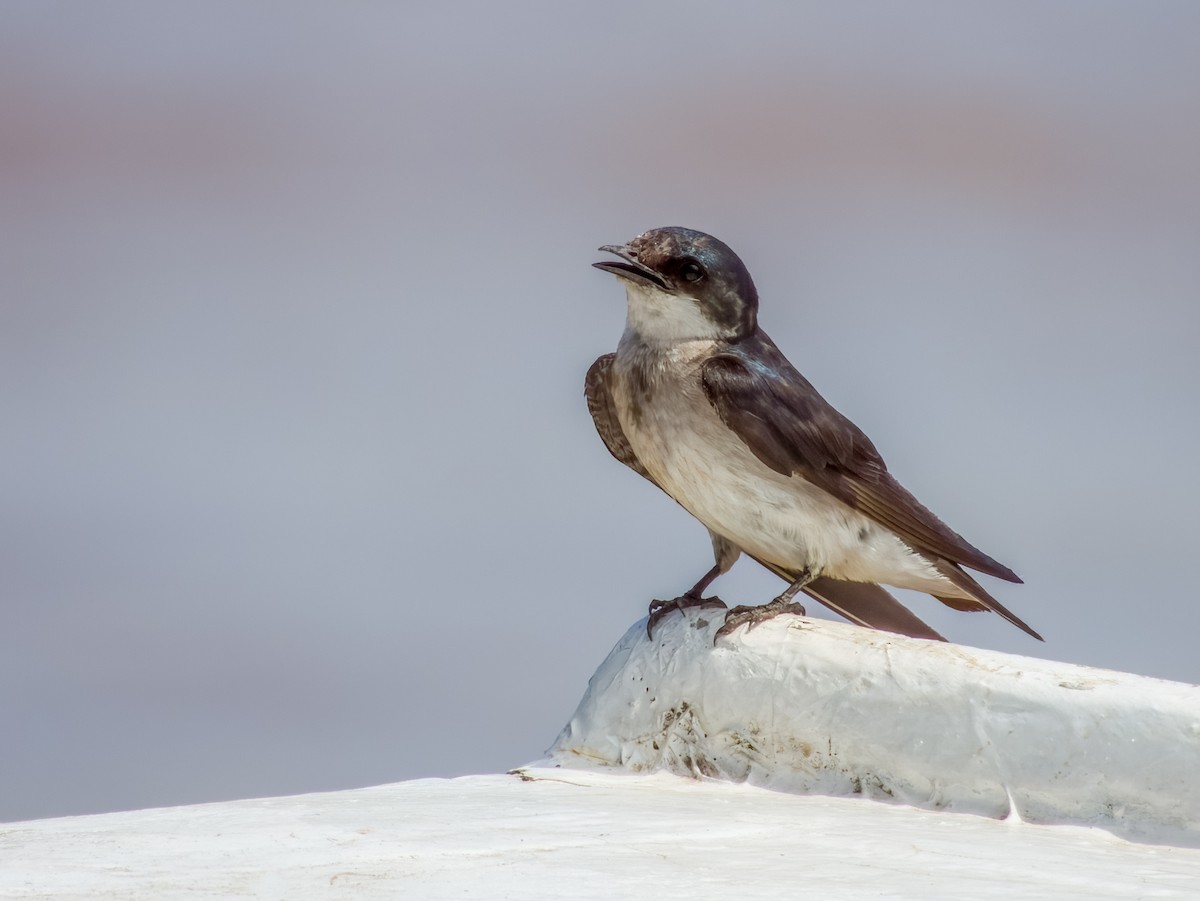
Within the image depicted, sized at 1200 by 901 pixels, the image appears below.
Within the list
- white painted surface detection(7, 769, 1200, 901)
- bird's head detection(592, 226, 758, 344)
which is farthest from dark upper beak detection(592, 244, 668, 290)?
white painted surface detection(7, 769, 1200, 901)

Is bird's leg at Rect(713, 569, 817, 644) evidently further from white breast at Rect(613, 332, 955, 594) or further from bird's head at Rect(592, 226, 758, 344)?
bird's head at Rect(592, 226, 758, 344)

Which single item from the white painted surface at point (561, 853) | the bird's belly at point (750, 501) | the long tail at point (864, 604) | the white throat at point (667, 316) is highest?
the white throat at point (667, 316)

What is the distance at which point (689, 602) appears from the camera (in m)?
4.07

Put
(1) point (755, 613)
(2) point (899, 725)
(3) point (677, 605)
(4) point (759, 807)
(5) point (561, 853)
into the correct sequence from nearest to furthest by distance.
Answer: (5) point (561, 853)
(4) point (759, 807)
(2) point (899, 725)
(1) point (755, 613)
(3) point (677, 605)

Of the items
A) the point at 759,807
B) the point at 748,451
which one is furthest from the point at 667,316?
the point at 759,807

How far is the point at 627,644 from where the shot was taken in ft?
12.1

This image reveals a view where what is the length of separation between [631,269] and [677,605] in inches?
38.8

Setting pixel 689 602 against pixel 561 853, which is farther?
pixel 689 602

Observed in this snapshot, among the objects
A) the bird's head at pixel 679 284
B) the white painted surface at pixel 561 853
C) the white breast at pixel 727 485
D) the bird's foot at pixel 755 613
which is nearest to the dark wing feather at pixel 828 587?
the white breast at pixel 727 485

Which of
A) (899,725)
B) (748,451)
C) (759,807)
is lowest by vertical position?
(759,807)

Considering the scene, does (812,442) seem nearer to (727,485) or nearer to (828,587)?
(727,485)

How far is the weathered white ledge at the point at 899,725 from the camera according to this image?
→ 2.85 m

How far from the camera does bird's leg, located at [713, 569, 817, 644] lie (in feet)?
11.5

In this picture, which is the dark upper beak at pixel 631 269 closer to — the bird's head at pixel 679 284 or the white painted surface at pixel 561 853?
the bird's head at pixel 679 284
